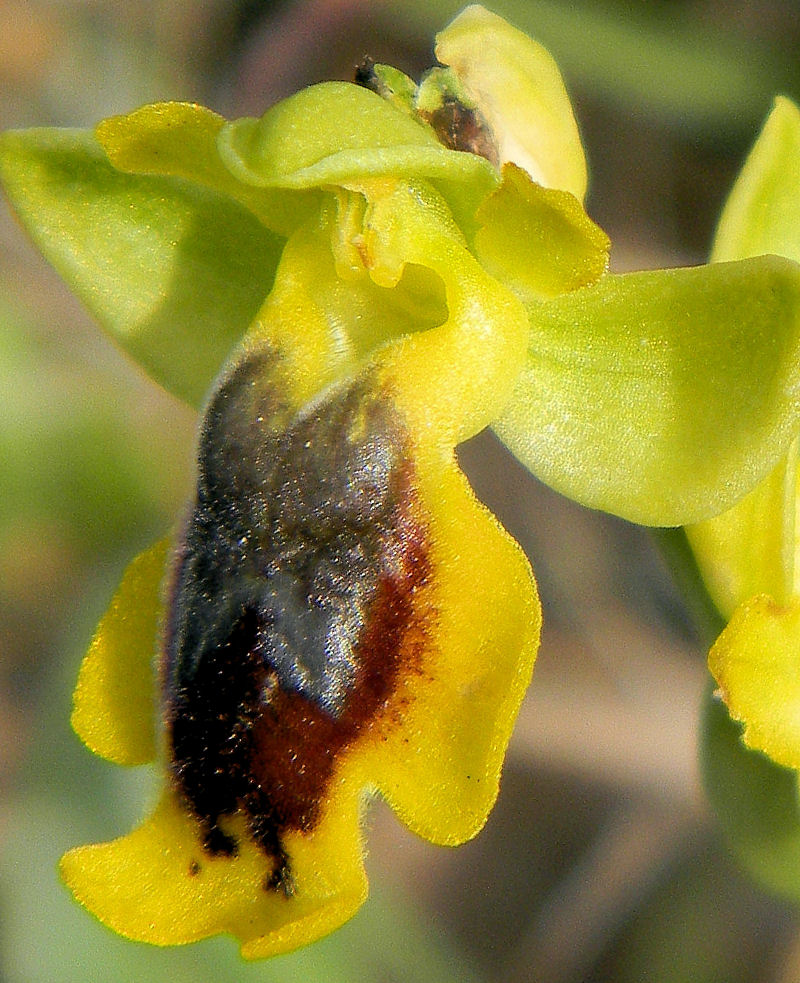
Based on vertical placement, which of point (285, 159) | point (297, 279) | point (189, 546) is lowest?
point (189, 546)

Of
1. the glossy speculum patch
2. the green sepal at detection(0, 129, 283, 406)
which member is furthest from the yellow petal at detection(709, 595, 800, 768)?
the green sepal at detection(0, 129, 283, 406)

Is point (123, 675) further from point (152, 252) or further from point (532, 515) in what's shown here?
point (532, 515)

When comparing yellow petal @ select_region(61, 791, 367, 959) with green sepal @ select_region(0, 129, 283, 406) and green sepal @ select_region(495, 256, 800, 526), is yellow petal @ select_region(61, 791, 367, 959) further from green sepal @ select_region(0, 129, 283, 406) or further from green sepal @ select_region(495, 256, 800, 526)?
green sepal @ select_region(0, 129, 283, 406)

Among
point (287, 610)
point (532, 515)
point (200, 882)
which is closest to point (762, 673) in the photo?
point (287, 610)

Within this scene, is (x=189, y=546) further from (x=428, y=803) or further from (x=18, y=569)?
(x=18, y=569)

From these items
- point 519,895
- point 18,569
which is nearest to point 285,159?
point 18,569

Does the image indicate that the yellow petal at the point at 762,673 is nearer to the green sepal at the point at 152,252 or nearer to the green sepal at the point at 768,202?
the green sepal at the point at 768,202
